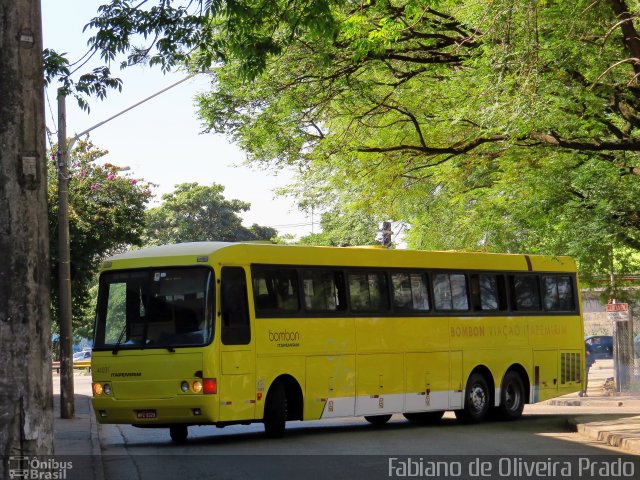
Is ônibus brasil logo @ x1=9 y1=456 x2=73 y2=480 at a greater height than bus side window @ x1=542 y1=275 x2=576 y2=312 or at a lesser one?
lesser

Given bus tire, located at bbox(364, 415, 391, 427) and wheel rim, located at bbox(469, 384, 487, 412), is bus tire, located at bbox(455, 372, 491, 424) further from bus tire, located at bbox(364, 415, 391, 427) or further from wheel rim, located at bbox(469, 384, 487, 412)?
bus tire, located at bbox(364, 415, 391, 427)

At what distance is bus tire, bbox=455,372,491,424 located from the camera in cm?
2258

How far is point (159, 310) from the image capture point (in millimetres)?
17750

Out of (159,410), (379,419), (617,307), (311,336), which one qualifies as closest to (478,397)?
(379,419)

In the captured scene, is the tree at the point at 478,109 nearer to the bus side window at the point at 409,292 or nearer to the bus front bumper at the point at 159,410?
the bus side window at the point at 409,292

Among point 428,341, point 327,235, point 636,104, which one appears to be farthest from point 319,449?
point 327,235

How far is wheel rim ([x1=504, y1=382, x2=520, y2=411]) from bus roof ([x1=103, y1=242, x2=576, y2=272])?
244cm

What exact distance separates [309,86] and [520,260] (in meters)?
6.84

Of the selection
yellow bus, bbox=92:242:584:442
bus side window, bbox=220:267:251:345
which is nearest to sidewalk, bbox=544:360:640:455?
yellow bus, bbox=92:242:584:442

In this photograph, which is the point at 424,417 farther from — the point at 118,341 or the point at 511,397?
the point at 118,341

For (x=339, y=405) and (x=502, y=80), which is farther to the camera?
(x=339, y=405)

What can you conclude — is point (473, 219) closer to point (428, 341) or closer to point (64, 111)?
point (428, 341)

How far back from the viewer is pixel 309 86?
2016 cm

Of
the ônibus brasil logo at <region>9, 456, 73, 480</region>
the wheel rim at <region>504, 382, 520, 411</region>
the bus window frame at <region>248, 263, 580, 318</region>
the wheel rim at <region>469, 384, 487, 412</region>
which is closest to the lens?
the ônibus brasil logo at <region>9, 456, 73, 480</region>
